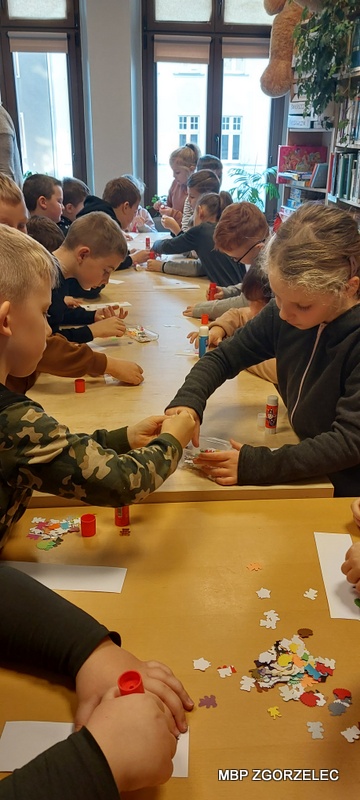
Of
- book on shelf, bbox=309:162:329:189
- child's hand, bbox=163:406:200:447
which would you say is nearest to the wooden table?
child's hand, bbox=163:406:200:447

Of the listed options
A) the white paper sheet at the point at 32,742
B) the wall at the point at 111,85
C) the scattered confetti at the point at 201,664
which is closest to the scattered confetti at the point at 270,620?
the scattered confetti at the point at 201,664

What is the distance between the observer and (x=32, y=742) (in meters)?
0.72

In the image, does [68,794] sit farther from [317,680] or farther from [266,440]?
[266,440]

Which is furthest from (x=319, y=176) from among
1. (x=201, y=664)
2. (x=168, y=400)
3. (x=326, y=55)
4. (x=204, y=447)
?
(x=201, y=664)

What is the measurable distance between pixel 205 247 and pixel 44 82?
13.2 feet

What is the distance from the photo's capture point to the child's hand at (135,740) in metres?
0.64

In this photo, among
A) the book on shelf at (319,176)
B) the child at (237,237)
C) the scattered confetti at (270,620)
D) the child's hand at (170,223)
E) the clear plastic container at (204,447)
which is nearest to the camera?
the scattered confetti at (270,620)

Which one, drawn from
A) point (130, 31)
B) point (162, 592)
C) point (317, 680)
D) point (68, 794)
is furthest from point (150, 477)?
point (130, 31)

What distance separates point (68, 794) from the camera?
24.0 inches

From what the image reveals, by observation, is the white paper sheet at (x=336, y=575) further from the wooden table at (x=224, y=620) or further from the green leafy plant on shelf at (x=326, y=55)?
the green leafy plant on shelf at (x=326, y=55)

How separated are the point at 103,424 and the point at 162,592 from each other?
0.65 metres

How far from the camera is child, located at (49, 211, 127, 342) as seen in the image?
2.36 metres

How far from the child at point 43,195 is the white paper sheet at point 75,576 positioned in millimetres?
2931

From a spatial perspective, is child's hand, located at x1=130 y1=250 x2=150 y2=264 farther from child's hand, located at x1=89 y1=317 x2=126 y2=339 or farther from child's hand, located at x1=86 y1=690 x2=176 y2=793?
child's hand, located at x1=86 y1=690 x2=176 y2=793
